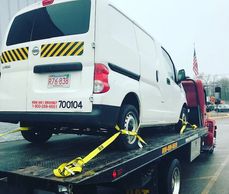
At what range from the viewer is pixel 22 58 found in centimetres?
373

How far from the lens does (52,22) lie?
370 cm

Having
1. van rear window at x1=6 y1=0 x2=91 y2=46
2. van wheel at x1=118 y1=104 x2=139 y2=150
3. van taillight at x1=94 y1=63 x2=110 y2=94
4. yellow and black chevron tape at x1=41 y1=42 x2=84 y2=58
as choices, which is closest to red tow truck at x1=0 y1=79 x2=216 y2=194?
van wheel at x1=118 y1=104 x2=139 y2=150

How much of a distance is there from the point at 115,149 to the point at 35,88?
1227 millimetres

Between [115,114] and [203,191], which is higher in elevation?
[115,114]

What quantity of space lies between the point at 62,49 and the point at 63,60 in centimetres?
14

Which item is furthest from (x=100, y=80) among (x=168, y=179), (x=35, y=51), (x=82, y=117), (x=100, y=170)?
(x=168, y=179)

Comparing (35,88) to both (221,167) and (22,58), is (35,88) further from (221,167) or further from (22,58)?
(221,167)

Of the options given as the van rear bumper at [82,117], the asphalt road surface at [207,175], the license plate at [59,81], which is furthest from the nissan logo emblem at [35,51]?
the asphalt road surface at [207,175]

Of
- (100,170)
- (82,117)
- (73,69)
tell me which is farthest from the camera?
(73,69)

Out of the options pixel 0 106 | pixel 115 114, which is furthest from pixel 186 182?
pixel 0 106

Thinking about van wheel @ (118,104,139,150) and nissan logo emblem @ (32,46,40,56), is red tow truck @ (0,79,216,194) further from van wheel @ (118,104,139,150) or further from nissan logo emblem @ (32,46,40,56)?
nissan logo emblem @ (32,46,40,56)

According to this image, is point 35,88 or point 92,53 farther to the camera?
point 35,88

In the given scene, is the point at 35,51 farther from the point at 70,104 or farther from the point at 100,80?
the point at 100,80

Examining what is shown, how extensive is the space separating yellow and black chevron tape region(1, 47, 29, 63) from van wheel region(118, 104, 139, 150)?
1393mm
